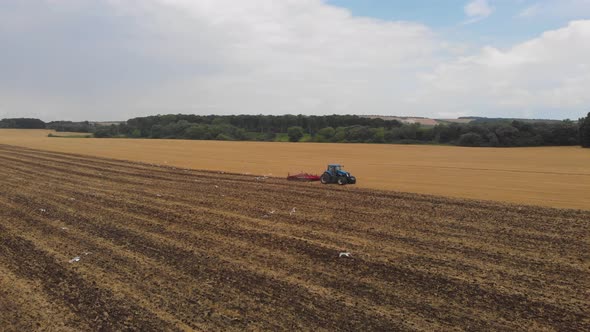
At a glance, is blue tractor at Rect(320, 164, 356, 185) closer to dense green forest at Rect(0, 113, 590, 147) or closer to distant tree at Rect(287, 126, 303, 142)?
dense green forest at Rect(0, 113, 590, 147)

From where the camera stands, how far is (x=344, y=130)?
72188 mm

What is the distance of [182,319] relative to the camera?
6.38m

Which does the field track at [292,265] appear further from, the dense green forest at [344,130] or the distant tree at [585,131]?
the dense green forest at [344,130]

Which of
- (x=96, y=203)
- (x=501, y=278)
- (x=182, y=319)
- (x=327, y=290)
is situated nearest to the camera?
(x=182, y=319)

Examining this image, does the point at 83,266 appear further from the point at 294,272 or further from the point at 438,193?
the point at 438,193

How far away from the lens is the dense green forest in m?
48.0

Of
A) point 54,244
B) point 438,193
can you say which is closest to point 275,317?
point 54,244

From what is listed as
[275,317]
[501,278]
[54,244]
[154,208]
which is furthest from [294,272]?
[154,208]

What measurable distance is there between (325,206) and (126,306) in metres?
9.10

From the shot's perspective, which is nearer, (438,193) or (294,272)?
(294,272)

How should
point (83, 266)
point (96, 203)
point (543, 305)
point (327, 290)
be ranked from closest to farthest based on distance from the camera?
point (543, 305) → point (327, 290) → point (83, 266) → point (96, 203)

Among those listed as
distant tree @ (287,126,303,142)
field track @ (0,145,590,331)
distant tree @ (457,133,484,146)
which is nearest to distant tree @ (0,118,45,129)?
distant tree @ (287,126,303,142)

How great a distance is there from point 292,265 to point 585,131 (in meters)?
45.0

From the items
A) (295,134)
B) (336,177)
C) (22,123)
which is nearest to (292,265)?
(336,177)
